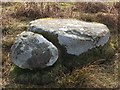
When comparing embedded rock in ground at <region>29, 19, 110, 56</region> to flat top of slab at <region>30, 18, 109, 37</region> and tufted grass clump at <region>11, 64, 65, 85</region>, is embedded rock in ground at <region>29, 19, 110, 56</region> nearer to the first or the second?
flat top of slab at <region>30, 18, 109, 37</region>

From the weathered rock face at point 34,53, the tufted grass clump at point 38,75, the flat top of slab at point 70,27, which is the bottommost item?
the tufted grass clump at point 38,75

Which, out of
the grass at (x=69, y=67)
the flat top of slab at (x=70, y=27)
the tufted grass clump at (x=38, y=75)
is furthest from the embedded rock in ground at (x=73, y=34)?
the tufted grass clump at (x=38, y=75)

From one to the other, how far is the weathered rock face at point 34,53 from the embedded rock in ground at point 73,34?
27cm

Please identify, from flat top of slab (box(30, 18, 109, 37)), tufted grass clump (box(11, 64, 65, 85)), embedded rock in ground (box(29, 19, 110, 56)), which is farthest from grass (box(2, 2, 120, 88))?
flat top of slab (box(30, 18, 109, 37))

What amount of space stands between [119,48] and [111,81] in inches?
39.7

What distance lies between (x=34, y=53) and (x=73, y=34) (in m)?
0.75

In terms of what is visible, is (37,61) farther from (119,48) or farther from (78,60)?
(119,48)

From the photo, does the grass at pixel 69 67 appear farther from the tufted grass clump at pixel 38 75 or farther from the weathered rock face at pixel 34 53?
the weathered rock face at pixel 34 53

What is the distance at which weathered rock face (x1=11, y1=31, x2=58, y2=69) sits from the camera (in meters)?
5.59

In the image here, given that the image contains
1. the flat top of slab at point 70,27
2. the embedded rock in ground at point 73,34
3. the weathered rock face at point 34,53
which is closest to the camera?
the weathered rock face at point 34,53

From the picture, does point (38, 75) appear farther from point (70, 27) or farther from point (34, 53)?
point (70, 27)

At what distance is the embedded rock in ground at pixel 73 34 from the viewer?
19.3 feet

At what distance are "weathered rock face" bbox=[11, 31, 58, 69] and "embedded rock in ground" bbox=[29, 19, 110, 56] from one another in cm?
27

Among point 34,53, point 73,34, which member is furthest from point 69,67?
point 34,53
